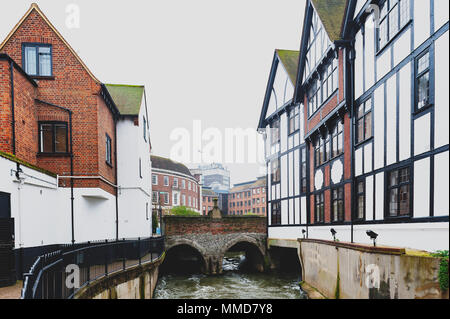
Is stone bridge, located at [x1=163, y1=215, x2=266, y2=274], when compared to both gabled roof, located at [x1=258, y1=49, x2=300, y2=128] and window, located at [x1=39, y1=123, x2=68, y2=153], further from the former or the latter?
window, located at [x1=39, y1=123, x2=68, y2=153]

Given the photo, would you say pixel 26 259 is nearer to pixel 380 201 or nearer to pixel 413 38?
pixel 380 201

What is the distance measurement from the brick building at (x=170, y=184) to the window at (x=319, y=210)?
109 ft

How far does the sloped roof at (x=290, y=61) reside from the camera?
62.6ft

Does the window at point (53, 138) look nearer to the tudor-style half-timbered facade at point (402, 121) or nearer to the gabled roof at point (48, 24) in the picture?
the gabled roof at point (48, 24)

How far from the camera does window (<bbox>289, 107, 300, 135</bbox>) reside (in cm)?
1822

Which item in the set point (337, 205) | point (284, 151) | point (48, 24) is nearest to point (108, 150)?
point (48, 24)

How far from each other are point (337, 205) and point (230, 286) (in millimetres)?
8638

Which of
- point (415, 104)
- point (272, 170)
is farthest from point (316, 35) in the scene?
point (272, 170)

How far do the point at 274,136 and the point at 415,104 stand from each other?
13.4 metres

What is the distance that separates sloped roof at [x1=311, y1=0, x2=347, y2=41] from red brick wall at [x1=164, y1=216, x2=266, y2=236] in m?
13.9

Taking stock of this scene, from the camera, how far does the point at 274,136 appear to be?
2155 cm

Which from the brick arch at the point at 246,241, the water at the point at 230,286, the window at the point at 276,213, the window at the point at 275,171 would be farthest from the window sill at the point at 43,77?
the brick arch at the point at 246,241

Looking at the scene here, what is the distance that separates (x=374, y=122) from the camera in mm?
10266
